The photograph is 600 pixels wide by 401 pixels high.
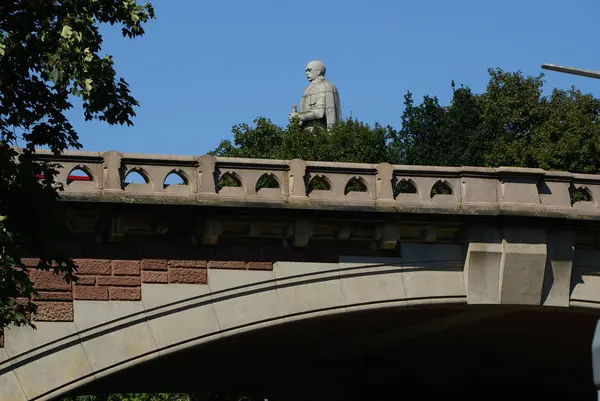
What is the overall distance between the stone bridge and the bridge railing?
0.09ft

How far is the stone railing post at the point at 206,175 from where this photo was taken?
27.4 meters

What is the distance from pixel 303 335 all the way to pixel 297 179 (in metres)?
6.48

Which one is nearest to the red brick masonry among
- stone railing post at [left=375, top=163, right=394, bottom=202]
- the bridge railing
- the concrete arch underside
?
the concrete arch underside

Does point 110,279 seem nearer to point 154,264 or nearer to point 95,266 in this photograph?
point 95,266

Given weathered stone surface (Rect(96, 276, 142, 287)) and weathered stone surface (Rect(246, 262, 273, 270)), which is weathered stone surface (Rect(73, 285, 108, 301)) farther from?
weathered stone surface (Rect(246, 262, 273, 270))

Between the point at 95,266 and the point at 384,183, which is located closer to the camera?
the point at 95,266

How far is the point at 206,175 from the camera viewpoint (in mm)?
27469

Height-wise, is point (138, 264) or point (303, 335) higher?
point (138, 264)

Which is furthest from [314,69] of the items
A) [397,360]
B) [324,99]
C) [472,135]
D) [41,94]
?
[41,94]

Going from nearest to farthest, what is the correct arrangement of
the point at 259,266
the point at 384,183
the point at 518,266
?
the point at 259,266, the point at 384,183, the point at 518,266

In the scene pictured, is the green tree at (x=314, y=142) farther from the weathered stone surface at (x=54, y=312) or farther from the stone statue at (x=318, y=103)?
the weathered stone surface at (x=54, y=312)

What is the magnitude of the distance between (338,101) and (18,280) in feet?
133

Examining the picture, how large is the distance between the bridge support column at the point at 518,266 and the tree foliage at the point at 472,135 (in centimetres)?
2404

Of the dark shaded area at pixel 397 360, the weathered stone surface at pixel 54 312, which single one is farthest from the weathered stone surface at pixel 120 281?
the dark shaded area at pixel 397 360
